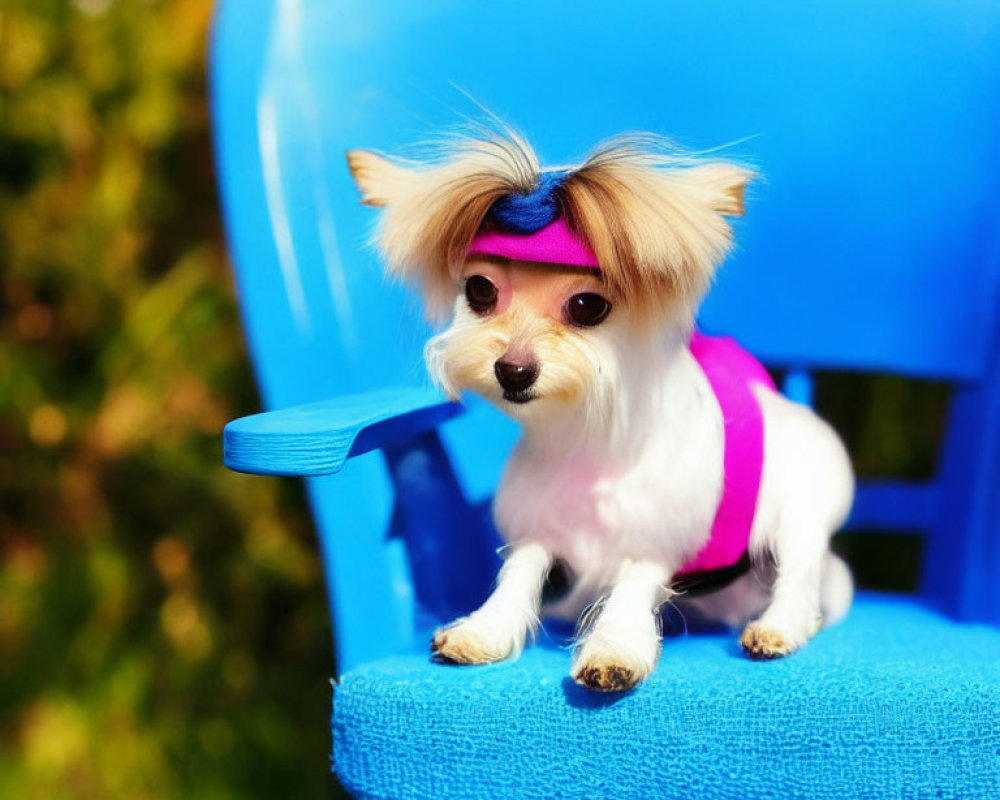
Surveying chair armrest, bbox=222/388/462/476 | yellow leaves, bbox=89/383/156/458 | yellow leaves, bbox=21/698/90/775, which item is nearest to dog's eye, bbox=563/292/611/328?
chair armrest, bbox=222/388/462/476

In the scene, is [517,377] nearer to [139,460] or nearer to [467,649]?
[467,649]

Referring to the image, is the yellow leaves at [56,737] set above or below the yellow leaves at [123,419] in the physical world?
below

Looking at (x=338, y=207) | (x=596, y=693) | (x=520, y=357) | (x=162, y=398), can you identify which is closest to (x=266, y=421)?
(x=520, y=357)

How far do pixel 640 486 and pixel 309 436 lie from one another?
9.5 inches

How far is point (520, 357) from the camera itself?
74 centimetres

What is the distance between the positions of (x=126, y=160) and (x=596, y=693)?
1092 millimetres

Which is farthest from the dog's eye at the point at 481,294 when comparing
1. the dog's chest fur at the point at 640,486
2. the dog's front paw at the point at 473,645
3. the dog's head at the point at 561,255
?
the dog's front paw at the point at 473,645

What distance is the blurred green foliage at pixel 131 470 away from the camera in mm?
1496

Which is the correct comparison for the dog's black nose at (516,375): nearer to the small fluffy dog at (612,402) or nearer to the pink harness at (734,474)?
the small fluffy dog at (612,402)

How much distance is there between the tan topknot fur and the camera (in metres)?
0.74

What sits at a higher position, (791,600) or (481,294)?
(481,294)

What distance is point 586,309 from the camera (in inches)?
30.5

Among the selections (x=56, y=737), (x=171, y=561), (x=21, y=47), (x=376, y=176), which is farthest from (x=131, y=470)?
(x=376, y=176)

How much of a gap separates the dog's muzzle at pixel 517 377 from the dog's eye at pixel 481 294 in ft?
0.21
